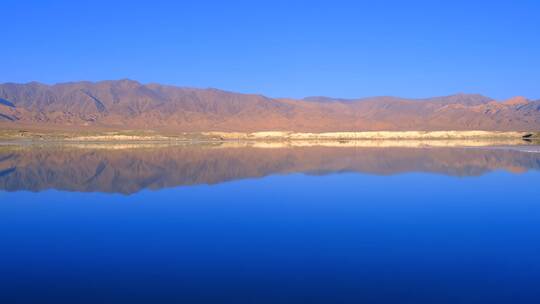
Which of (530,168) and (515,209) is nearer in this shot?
(515,209)

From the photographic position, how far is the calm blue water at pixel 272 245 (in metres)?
6.39

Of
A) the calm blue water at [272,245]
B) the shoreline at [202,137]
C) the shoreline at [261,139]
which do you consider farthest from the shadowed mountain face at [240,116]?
the calm blue water at [272,245]

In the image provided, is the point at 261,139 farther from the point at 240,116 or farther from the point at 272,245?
the point at 272,245

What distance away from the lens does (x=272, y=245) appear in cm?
867

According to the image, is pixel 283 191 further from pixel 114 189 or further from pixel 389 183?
pixel 114 189

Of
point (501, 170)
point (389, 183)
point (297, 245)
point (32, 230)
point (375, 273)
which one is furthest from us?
point (501, 170)

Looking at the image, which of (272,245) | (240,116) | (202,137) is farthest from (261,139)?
(272,245)

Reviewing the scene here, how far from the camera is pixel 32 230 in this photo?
1030cm

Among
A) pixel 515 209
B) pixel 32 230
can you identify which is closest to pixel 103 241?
pixel 32 230

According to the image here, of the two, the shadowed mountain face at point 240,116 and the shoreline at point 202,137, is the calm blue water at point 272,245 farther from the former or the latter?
the shadowed mountain face at point 240,116

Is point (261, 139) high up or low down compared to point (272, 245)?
up

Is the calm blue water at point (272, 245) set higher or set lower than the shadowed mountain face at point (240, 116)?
lower

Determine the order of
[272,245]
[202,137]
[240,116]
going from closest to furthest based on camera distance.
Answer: [272,245] → [202,137] → [240,116]

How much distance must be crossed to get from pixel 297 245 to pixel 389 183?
10.3 metres
